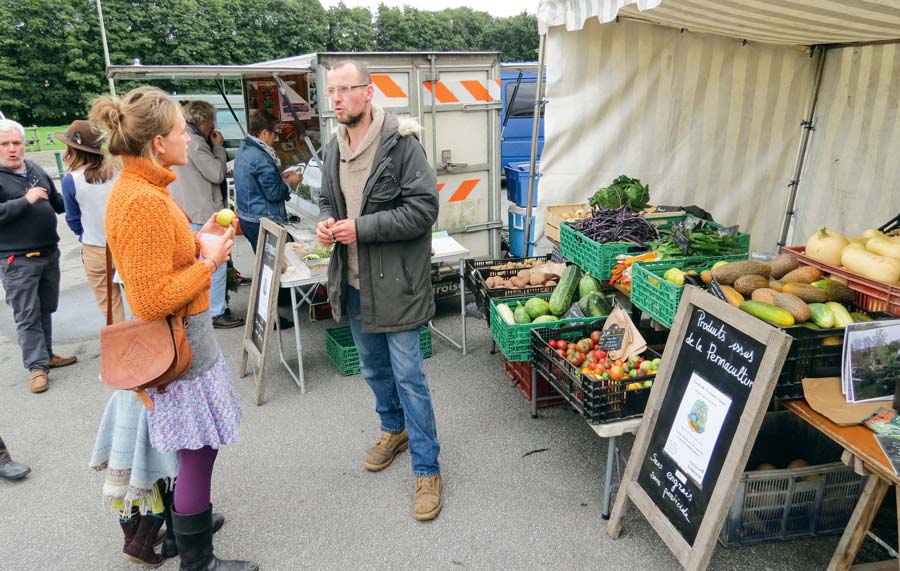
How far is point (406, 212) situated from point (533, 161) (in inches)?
105

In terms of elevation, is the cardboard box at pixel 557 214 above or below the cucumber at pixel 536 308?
above

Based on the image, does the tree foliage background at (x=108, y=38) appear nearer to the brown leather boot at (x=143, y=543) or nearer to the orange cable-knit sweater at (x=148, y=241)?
the brown leather boot at (x=143, y=543)

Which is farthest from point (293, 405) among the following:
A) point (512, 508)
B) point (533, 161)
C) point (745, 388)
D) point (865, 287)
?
point (865, 287)

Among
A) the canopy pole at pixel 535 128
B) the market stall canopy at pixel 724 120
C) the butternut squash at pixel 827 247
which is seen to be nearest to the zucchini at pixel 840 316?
the butternut squash at pixel 827 247

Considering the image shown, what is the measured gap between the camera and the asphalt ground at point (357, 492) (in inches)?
110

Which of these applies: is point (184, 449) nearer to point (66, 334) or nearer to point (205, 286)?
point (205, 286)

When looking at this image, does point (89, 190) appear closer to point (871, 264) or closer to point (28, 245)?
point (28, 245)

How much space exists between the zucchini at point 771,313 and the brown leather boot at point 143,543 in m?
2.82

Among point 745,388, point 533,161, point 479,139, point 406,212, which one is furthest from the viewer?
point 479,139

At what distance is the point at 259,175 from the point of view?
5336mm

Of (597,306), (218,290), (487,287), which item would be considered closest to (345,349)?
(487,287)

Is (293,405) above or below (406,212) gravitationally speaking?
below

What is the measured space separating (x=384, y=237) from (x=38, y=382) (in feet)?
11.8

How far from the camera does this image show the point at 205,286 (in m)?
2.28
